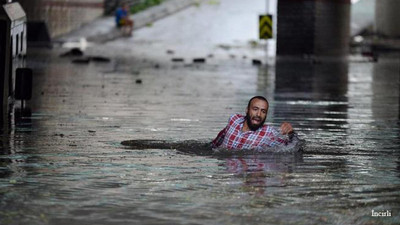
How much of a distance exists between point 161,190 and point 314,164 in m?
2.40

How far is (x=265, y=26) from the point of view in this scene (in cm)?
4072

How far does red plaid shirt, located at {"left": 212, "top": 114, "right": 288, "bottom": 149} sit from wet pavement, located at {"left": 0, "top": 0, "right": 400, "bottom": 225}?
0.80 ft

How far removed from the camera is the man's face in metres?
11.9

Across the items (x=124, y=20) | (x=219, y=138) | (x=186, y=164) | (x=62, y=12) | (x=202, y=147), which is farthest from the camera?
(x=124, y=20)

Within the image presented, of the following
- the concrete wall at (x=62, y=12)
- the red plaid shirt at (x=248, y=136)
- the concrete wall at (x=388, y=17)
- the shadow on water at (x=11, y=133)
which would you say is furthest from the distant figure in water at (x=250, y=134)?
the concrete wall at (x=388, y=17)

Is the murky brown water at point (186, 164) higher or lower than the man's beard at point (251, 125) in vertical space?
Result: lower

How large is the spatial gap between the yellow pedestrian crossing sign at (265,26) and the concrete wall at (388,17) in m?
19.3

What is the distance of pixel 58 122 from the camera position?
52.3 ft

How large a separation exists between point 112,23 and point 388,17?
547 inches

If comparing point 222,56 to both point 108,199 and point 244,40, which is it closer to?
point 244,40

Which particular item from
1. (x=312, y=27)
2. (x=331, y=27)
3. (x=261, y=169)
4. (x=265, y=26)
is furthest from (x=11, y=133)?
(x=331, y=27)

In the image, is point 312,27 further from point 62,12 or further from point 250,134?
point 250,134

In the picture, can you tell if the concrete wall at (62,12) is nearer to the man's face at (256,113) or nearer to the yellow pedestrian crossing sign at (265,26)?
the yellow pedestrian crossing sign at (265,26)

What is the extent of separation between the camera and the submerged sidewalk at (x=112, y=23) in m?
54.6
